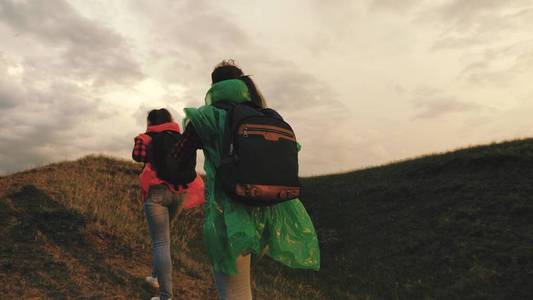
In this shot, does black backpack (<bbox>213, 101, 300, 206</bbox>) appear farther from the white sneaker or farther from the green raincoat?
the white sneaker

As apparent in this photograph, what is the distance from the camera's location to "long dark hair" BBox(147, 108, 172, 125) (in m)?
5.53

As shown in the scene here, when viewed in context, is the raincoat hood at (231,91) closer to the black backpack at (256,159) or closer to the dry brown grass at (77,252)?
the black backpack at (256,159)

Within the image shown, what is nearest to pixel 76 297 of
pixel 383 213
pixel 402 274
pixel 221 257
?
pixel 221 257

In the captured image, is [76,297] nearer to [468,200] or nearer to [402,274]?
[402,274]

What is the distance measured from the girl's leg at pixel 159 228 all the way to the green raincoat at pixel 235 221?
2.17 m

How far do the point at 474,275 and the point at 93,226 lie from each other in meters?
7.84

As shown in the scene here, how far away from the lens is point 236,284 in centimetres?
299

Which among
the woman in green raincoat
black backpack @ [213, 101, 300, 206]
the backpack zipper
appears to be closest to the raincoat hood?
the woman in green raincoat

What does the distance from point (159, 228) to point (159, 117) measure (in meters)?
1.33

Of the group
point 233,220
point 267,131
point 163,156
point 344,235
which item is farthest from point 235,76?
point 344,235

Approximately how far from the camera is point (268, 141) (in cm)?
301

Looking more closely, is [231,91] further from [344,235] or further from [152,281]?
[344,235]

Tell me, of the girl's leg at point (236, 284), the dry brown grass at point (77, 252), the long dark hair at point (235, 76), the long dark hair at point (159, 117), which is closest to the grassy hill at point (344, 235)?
the dry brown grass at point (77, 252)

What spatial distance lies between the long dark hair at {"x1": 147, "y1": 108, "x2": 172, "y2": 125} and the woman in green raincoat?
2265 mm
